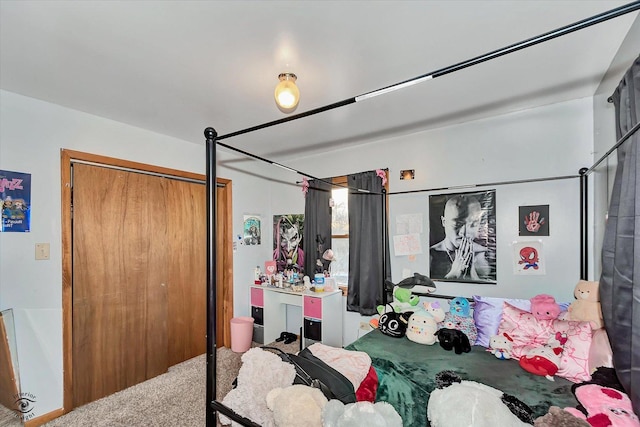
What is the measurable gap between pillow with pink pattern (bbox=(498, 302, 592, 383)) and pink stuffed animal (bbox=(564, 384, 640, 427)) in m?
0.26

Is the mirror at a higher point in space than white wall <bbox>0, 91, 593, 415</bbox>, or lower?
lower

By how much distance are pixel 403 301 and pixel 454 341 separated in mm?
546

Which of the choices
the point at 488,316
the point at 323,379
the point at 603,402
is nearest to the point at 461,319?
the point at 488,316

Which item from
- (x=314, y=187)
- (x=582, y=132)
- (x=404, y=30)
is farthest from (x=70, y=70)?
(x=582, y=132)

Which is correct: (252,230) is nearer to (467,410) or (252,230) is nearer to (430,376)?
(430,376)

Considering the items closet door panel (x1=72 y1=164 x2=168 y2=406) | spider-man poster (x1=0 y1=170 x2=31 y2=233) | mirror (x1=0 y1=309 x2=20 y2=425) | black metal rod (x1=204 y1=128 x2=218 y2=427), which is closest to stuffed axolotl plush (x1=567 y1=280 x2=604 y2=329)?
black metal rod (x1=204 y1=128 x2=218 y2=427)

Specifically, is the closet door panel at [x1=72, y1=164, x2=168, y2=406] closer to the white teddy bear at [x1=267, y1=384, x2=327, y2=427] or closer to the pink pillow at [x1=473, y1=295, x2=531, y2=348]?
the white teddy bear at [x1=267, y1=384, x2=327, y2=427]

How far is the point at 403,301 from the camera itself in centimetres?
255

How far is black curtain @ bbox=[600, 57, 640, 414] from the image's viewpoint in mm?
1120

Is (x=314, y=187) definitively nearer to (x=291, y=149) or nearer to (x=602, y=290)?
(x=291, y=149)

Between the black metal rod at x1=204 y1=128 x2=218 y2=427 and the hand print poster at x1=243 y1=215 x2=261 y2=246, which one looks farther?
the hand print poster at x1=243 y1=215 x2=261 y2=246

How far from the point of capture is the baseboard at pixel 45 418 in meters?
2.06

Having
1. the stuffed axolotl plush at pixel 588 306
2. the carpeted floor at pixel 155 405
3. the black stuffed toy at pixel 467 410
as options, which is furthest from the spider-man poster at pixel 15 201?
the stuffed axolotl plush at pixel 588 306

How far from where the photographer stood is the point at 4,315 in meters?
1.92
